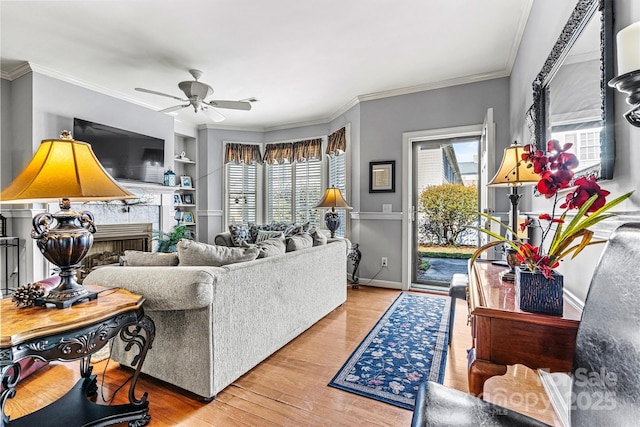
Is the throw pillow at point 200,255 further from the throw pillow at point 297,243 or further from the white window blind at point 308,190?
the white window blind at point 308,190

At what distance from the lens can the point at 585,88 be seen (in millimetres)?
1363

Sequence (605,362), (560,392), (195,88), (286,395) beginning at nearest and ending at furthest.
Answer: (605,362)
(560,392)
(286,395)
(195,88)

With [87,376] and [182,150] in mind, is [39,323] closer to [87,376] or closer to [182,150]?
[87,376]

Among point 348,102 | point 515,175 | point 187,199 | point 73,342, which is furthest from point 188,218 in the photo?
point 515,175

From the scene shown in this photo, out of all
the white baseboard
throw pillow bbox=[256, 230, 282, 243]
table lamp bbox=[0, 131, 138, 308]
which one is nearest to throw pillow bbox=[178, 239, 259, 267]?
table lamp bbox=[0, 131, 138, 308]

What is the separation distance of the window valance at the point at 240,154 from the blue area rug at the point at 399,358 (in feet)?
12.9

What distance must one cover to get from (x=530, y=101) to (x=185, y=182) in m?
5.26

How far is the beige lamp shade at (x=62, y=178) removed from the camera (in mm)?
1241

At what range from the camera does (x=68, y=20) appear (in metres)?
2.64

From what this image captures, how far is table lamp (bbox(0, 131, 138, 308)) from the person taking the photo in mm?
1258

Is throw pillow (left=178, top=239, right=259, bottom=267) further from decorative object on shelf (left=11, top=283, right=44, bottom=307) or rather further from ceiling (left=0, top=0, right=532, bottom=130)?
ceiling (left=0, top=0, right=532, bottom=130)

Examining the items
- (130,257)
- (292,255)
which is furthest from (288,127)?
(130,257)

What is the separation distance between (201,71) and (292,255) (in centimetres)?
256

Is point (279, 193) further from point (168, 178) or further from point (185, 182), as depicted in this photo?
point (168, 178)
